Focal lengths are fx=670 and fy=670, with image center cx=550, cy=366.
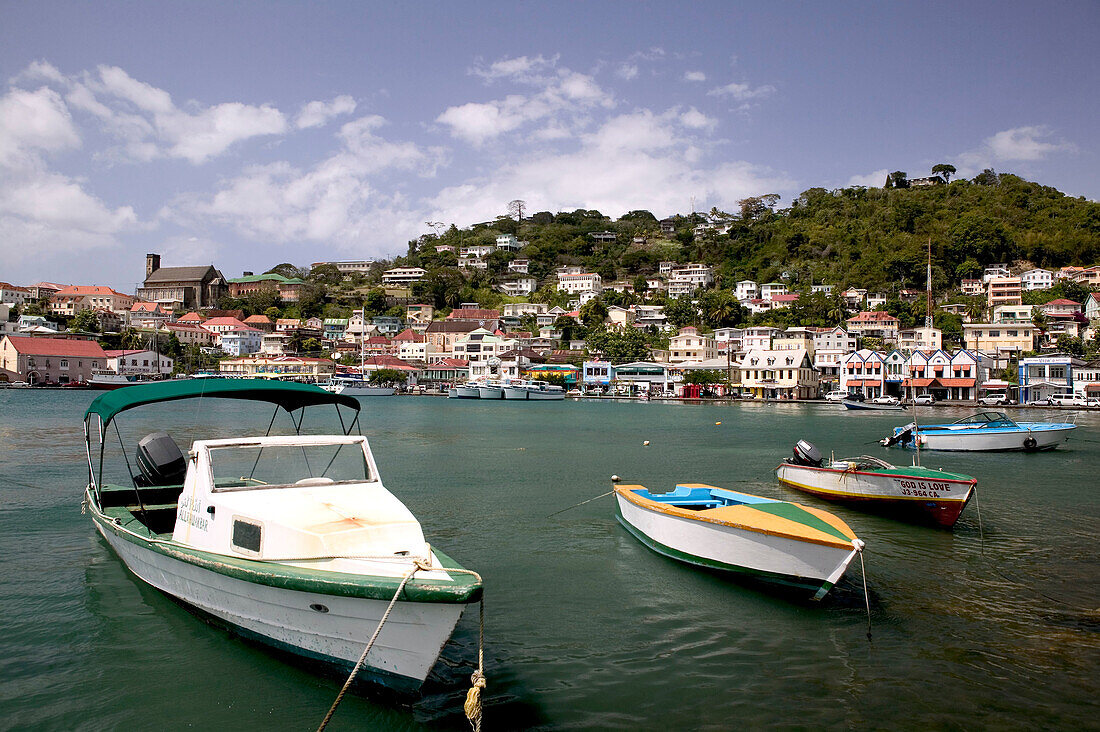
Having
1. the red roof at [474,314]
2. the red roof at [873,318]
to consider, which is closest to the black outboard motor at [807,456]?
the red roof at [873,318]

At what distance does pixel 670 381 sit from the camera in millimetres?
100312

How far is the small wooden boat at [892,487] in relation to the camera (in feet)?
49.4

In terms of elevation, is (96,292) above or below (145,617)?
above

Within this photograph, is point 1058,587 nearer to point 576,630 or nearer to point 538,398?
point 576,630

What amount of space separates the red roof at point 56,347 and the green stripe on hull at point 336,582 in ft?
367

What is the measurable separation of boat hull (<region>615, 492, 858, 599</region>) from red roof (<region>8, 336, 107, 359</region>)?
11246cm

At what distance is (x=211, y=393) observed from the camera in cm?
1096

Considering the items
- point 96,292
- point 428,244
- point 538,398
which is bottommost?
point 538,398

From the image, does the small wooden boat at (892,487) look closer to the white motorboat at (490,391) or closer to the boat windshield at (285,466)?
the boat windshield at (285,466)

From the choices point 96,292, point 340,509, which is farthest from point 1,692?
point 96,292

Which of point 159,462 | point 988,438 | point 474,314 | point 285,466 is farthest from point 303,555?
point 474,314

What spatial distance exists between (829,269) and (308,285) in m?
118

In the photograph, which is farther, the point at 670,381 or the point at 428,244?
the point at 428,244

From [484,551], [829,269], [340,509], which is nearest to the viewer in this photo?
[340,509]
